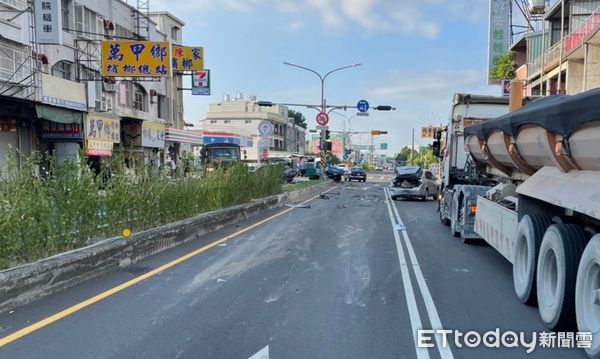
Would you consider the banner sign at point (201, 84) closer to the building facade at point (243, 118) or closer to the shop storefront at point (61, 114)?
the shop storefront at point (61, 114)

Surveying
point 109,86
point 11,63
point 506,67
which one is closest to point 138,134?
point 109,86

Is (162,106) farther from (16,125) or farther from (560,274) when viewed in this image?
(560,274)

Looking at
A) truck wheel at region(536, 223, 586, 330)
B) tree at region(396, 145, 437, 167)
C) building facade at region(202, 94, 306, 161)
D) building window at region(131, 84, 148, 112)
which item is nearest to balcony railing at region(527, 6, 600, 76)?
tree at region(396, 145, 437, 167)

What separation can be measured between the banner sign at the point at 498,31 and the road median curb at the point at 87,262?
34.9 m

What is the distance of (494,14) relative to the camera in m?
39.6

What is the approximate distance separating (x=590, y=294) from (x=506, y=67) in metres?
36.7

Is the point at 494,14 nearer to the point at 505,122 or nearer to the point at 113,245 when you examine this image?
the point at 505,122

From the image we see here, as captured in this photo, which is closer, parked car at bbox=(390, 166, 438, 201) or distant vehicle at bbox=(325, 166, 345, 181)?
parked car at bbox=(390, 166, 438, 201)

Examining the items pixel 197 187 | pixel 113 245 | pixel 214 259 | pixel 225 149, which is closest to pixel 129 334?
pixel 113 245

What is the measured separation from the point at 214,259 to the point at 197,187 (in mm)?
4250

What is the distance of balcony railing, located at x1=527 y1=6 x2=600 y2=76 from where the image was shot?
861 inches

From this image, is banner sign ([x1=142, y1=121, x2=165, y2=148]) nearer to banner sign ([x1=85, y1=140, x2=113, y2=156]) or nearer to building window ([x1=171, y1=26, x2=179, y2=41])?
banner sign ([x1=85, y1=140, x2=113, y2=156])

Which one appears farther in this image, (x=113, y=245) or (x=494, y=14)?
(x=494, y=14)

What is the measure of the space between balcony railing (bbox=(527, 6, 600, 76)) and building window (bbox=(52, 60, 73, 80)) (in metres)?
23.0
